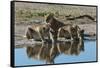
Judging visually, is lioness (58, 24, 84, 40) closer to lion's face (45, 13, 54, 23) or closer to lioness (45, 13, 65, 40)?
lioness (45, 13, 65, 40)

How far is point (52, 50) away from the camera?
97.3 inches

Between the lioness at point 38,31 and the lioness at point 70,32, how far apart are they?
6.3 inches

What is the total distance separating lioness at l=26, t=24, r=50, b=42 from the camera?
2.38 m

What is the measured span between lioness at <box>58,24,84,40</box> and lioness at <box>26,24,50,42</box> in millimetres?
160

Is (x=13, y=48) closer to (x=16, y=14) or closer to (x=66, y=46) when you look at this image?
(x=16, y=14)

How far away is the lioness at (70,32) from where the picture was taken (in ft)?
8.31

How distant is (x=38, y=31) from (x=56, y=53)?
0.30 m

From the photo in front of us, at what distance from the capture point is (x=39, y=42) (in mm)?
2418

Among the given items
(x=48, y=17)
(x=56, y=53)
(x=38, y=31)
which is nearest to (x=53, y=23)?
(x=48, y=17)

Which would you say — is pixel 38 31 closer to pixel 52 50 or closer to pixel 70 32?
pixel 52 50

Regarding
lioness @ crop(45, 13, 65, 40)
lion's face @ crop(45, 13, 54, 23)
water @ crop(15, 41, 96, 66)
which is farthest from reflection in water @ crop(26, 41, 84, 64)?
lion's face @ crop(45, 13, 54, 23)

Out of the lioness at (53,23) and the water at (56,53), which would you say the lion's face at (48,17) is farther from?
the water at (56,53)

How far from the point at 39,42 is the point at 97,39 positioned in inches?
28.2

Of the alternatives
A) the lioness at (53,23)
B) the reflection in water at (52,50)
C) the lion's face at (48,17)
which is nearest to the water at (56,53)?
the reflection in water at (52,50)
